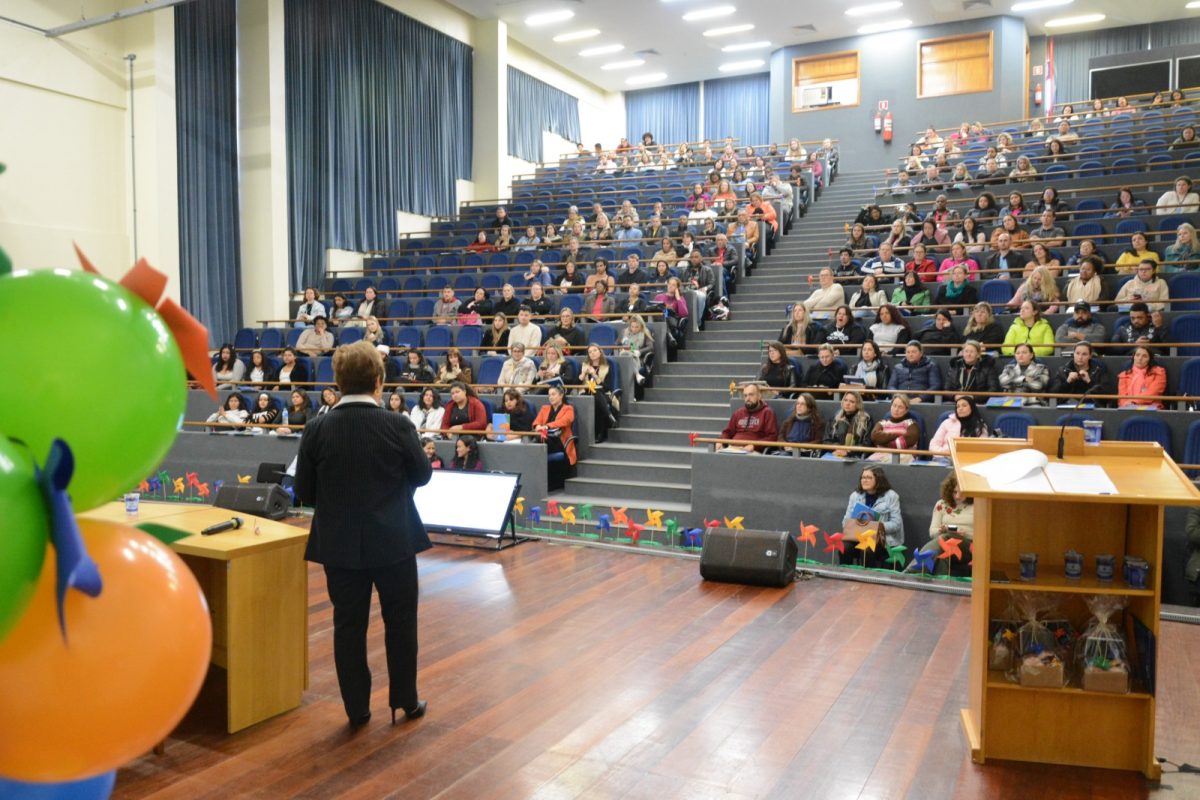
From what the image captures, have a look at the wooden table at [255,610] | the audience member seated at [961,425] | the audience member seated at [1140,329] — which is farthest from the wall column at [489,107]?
the wooden table at [255,610]

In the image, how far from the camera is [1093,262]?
746 centimetres

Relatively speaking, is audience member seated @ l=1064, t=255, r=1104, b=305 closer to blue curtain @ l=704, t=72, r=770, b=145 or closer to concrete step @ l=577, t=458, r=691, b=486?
concrete step @ l=577, t=458, r=691, b=486

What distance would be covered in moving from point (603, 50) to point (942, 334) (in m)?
12.6

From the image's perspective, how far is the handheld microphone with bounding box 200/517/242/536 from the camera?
318 cm

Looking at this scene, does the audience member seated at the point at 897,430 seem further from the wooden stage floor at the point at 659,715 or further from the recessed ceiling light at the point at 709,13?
the recessed ceiling light at the point at 709,13

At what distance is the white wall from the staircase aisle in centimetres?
569

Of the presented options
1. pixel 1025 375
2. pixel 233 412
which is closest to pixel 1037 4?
pixel 1025 375

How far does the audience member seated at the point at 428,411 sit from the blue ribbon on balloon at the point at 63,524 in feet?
21.5

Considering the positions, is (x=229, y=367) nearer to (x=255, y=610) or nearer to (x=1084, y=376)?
(x=255, y=610)

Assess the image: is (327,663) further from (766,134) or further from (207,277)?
(766,134)

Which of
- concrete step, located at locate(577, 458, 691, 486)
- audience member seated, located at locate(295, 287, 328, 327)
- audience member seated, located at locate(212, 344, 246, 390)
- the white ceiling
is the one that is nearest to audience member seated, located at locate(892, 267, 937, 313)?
concrete step, located at locate(577, 458, 691, 486)

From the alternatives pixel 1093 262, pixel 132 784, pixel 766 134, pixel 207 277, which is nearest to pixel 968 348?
pixel 1093 262

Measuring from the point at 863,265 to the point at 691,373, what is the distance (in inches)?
79.9

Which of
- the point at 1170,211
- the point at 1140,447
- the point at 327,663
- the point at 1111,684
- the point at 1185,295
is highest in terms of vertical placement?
the point at 1170,211
